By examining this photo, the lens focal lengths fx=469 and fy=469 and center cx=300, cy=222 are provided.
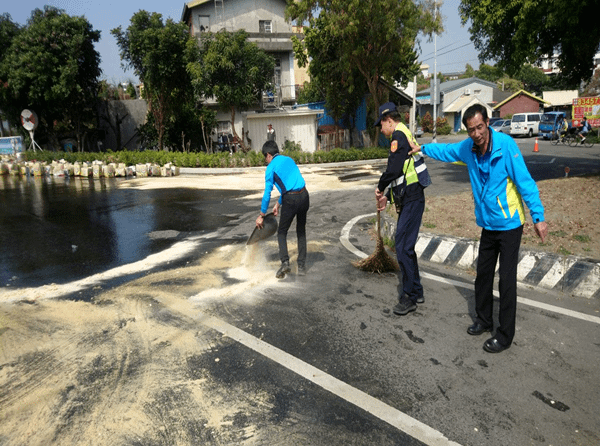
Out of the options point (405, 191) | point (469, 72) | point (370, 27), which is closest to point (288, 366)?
point (405, 191)

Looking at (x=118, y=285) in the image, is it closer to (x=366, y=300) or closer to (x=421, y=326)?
(x=366, y=300)

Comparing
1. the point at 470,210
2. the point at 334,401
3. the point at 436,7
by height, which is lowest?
the point at 334,401

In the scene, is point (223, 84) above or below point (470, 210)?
above

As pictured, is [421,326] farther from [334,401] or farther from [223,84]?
[223,84]

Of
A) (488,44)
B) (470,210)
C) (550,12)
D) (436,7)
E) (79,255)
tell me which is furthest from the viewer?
(436,7)

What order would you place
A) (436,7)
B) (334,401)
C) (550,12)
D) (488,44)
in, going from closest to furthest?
(334,401), (550,12), (488,44), (436,7)

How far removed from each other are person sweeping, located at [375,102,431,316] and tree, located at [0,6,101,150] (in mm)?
23505

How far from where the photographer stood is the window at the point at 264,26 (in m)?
33.0

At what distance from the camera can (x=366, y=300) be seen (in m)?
5.14

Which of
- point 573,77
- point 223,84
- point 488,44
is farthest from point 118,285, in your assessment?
point 223,84

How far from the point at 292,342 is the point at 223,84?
2050 cm

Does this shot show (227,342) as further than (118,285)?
No

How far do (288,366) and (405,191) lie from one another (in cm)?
218

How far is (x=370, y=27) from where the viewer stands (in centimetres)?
2206
